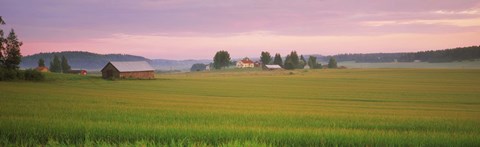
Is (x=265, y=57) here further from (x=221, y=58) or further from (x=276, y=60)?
(x=221, y=58)

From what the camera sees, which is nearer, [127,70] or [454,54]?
[127,70]

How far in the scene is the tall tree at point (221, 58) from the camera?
570ft

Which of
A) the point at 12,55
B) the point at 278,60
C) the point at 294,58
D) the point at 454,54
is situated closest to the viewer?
the point at 12,55

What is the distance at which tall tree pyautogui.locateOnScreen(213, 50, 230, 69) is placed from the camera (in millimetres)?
Result: 173875

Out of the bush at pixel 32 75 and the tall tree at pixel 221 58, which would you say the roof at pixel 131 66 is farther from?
the tall tree at pixel 221 58


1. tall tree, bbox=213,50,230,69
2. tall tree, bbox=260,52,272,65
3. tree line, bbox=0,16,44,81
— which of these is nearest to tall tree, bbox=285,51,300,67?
tall tree, bbox=260,52,272,65

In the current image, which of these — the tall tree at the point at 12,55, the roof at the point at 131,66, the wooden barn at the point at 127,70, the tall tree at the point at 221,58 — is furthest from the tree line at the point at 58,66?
the tall tree at the point at 12,55

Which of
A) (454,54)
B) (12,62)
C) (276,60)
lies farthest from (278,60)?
(12,62)

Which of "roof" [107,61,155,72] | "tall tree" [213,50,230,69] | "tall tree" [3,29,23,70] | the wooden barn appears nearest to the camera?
"tall tree" [3,29,23,70]

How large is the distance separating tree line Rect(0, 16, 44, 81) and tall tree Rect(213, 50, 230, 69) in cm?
10296

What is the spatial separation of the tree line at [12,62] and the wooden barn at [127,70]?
18.3 m

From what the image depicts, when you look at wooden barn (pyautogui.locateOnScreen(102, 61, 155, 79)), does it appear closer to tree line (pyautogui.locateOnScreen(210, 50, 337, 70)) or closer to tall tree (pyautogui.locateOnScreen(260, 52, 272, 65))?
tree line (pyautogui.locateOnScreen(210, 50, 337, 70))

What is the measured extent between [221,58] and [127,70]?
293ft

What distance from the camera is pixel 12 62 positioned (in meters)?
70.7
